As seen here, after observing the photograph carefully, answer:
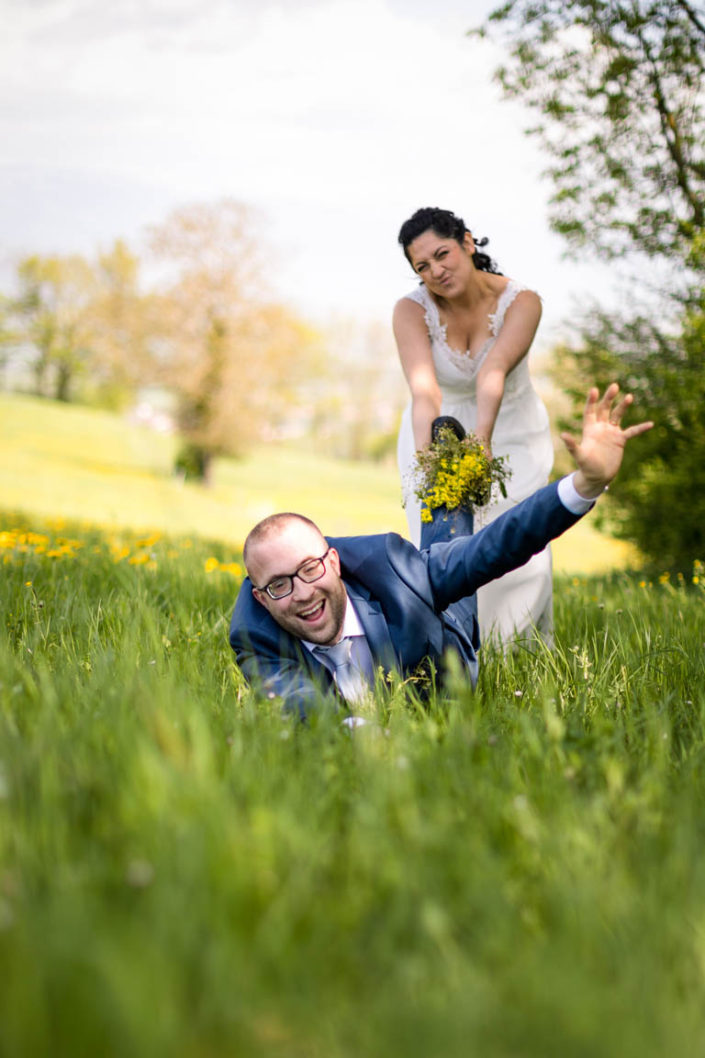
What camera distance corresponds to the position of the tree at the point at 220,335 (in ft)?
88.2

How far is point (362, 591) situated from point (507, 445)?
2.09 meters

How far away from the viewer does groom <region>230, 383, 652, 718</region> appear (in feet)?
8.65

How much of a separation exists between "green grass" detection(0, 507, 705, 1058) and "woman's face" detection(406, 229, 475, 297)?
2668mm

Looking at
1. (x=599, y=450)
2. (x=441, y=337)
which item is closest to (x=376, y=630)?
(x=599, y=450)

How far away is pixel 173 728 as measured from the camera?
1.84 meters

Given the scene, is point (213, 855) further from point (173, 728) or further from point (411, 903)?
point (173, 728)

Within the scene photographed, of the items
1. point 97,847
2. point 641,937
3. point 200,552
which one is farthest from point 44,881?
point 200,552

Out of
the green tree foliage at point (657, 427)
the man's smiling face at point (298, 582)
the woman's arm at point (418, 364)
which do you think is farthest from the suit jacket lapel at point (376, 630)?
the green tree foliage at point (657, 427)

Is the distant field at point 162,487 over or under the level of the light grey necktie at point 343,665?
over

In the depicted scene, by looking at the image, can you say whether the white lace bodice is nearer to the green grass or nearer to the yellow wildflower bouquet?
the yellow wildflower bouquet

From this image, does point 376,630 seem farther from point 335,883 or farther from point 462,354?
point 462,354

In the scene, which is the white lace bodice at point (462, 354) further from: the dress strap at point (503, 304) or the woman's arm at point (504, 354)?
the woman's arm at point (504, 354)

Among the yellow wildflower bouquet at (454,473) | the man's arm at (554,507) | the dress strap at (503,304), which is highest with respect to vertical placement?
the dress strap at (503,304)

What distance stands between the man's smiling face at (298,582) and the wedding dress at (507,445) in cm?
152
